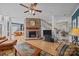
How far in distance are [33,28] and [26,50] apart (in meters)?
0.40

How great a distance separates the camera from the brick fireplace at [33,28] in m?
2.71

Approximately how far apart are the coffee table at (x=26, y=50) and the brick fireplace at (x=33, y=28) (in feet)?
0.56

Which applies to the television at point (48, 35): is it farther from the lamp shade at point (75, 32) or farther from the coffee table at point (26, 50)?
the lamp shade at point (75, 32)

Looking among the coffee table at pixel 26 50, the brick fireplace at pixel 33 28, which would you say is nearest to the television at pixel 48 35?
the brick fireplace at pixel 33 28

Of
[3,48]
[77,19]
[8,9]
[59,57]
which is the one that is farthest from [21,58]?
[77,19]

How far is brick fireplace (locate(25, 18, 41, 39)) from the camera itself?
2.71 metres

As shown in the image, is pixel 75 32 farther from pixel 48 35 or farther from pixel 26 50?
pixel 26 50

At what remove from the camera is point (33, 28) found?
2750 mm

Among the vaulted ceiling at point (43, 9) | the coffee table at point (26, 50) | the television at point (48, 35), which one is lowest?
the coffee table at point (26, 50)

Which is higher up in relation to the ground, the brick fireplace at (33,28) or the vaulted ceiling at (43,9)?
the vaulted ceiling at (43,9)

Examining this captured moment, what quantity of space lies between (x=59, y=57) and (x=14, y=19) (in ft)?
3.31

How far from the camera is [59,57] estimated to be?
2.73 metres

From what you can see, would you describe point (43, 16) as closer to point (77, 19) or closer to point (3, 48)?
point (77, 19)

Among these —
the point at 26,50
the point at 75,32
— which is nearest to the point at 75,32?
the point at 75,32
